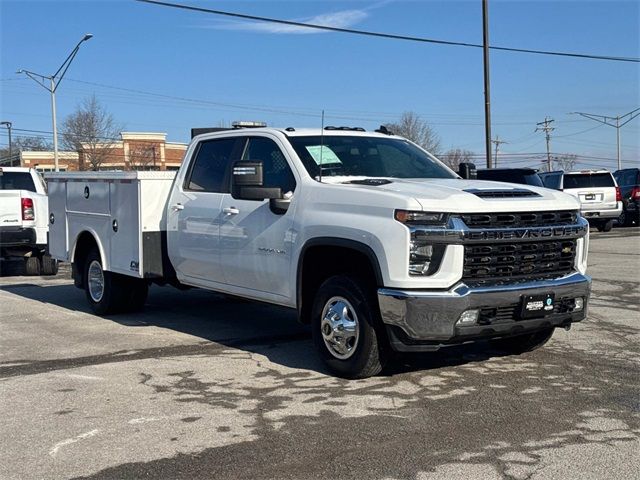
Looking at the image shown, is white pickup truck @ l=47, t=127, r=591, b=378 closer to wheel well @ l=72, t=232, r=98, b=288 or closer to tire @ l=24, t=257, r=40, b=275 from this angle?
wheel well @ l=72, t=232, r=98, b=288

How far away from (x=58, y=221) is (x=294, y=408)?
6055 millimetres

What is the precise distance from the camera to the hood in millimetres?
5426

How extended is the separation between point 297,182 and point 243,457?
2.79 metres

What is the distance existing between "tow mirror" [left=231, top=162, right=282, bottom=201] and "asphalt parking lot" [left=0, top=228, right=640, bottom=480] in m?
1.50

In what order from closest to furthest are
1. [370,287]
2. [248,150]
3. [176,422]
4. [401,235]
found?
1. [176,422]
2. [401,235]
3. [370,287]
4. [248,150]

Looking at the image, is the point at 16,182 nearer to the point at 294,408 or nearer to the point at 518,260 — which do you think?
the point at 294,408

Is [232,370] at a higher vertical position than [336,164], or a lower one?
lower

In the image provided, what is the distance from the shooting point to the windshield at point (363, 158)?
670cm

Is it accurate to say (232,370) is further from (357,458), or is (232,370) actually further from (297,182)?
(357,458)

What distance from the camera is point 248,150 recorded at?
7332 mm

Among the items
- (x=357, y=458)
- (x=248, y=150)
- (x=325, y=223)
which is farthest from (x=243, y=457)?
(x=248, y=150)

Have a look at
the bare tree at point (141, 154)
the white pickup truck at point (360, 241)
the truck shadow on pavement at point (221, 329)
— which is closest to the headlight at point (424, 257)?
the white pickup truck at point (360, 241)

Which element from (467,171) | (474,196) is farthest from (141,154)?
(474,196)

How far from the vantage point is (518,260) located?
5680 millimetres
